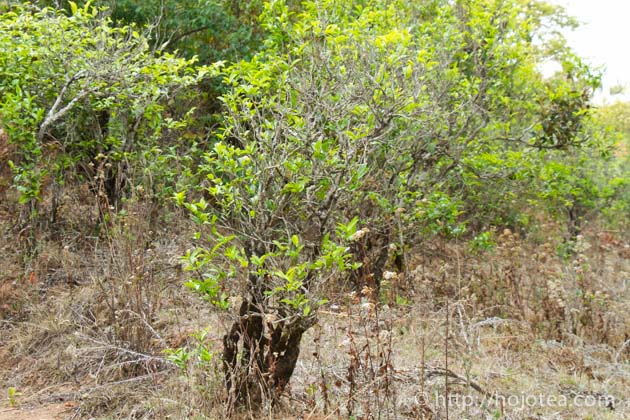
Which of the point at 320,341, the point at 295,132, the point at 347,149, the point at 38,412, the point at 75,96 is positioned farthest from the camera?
the point at 75,96

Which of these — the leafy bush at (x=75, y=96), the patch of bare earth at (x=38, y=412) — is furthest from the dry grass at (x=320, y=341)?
the leafy bush at (x=75, y=96)

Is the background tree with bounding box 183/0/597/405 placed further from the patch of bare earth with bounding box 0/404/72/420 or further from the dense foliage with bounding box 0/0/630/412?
the patch of bare earth with bounding box 0/404/72/420

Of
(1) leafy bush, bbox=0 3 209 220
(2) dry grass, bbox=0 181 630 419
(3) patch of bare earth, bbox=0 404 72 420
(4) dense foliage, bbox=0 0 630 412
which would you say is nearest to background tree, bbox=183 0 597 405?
(4) dense foliage, bbox=0 0 630 412

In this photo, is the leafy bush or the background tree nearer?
the background tree

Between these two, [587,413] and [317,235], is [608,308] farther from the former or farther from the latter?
[317,235]

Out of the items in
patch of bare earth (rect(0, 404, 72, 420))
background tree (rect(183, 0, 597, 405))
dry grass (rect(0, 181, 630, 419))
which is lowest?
patch of bare earth (rect(0, 404, 72, 420))

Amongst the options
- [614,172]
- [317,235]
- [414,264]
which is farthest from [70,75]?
[614,172]

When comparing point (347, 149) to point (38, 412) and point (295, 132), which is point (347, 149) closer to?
point (295, 132)

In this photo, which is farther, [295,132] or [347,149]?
[347,149]

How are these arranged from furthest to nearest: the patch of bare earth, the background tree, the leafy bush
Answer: the leafy bush, the patch of bare earth, the background tree

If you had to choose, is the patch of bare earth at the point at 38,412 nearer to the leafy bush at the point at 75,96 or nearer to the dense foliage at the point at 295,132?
the dense foliage at the point at 295,132

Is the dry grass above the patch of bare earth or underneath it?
above

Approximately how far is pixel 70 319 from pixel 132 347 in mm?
993

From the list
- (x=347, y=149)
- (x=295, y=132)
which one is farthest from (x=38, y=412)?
(x=347, y=149)
